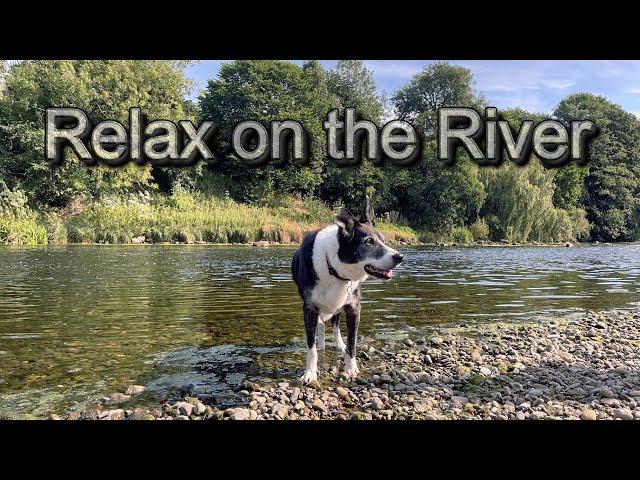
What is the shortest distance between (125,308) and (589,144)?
172 feet

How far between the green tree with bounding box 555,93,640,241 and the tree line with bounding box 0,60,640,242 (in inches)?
5.1

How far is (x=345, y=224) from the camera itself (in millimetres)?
5152

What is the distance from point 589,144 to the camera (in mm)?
51562

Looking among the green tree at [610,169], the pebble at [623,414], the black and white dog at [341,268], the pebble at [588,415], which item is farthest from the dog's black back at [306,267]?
the green tree at [610,169]

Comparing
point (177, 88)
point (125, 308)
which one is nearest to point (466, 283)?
point (125, 308)

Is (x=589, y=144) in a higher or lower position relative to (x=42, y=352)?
higher

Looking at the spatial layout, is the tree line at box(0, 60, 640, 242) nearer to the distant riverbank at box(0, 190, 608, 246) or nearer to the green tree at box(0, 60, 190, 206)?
the green tree at box(0, 60, 190, 206)

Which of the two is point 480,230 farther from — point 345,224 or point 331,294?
point 345,224

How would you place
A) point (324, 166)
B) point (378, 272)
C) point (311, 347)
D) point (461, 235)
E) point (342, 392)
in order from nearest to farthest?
point (342, 392)
point (378, 272)
point (311, 347)
point (461, 235)
point (324, 166)

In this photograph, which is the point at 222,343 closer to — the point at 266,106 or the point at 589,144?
the point at 266,106

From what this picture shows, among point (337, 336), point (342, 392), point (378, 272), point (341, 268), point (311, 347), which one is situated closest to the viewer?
point (342, 392)

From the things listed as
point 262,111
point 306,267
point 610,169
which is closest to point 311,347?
point 306,267

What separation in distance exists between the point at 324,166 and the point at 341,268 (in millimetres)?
40904

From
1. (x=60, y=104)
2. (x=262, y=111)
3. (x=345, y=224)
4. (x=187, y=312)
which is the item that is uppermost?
(x=262, y=111)
